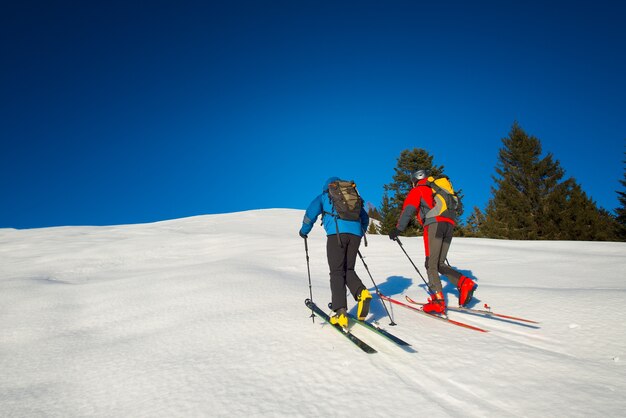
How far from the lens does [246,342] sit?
11.6 feet

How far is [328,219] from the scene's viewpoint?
445cm

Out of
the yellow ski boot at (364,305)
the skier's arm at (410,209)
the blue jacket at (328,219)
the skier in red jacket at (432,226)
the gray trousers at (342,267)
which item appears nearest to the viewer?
the yellow ski boot at (364,305)

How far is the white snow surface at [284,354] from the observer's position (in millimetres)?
2297

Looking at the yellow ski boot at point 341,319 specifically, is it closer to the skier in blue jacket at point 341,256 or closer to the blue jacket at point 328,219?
the skier in blue jacket at point 341,256

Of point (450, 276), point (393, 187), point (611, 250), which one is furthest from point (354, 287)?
point (393, 187)

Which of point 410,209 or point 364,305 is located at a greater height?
point 410,209

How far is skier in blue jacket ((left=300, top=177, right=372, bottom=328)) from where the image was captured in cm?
397

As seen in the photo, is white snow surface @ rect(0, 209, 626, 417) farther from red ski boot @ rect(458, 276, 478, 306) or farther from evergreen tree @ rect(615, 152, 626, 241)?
evergreen tree @ rect(615, 152, 626, 241)

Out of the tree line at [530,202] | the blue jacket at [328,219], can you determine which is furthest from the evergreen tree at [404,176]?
the blue jacket at [328,219]

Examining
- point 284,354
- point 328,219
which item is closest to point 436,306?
point 328,219

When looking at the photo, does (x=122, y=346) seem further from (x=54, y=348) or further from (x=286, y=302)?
(x=286, y=302)

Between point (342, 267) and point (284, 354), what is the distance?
142 centimetres

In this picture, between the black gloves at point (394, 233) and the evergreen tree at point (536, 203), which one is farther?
the evergreen tree at point (536, 203)

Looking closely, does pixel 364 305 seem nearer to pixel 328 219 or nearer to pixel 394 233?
pixel 328 219
